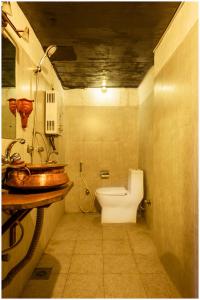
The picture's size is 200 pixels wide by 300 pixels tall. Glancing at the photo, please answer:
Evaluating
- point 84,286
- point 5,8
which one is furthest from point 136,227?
point 5,8

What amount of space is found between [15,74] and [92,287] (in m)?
1.72

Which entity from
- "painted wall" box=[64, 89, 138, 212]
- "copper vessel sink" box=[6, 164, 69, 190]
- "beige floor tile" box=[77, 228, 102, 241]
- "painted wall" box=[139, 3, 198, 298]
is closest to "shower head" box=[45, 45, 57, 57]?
"painted wall" box=[139, 3, 198, 298]

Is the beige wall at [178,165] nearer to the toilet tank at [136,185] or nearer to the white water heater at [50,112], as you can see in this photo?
the toilet tank at [136,185]

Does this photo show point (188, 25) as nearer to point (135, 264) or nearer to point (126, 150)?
point (135, 264)

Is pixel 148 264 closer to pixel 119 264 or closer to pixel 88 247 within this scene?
pixel 119 264

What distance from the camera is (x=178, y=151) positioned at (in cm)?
171

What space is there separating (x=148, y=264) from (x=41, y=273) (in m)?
0.97

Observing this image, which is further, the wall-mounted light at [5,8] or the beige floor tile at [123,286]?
the beige floor tile at [123,286]

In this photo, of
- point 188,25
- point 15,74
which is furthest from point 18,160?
point 188,25

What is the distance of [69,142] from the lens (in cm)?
388

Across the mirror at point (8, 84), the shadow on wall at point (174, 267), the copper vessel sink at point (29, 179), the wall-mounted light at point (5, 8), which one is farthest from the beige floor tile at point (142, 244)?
the wall-mounted light at point (5, 8)

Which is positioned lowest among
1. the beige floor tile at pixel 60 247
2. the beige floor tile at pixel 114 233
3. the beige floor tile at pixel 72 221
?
the beige floor tile at pixel 72 221

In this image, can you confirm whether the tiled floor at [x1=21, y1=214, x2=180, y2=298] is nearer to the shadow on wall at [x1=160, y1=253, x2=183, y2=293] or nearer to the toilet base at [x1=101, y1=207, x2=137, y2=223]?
the shadow on wall at [x1=160, y1=253, x2=183, y2=293]

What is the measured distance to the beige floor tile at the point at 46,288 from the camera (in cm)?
164
